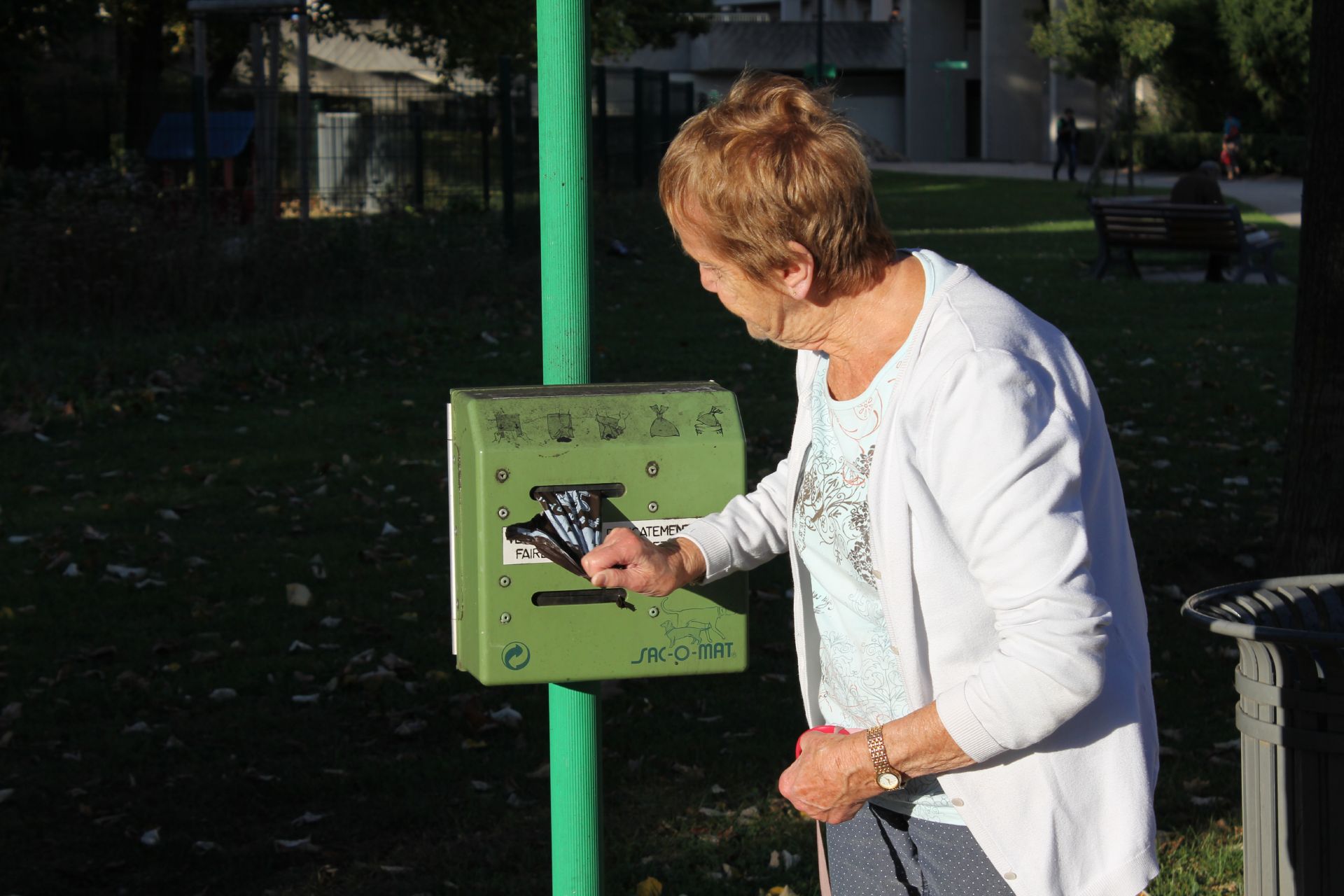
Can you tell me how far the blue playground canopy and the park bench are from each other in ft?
33.8

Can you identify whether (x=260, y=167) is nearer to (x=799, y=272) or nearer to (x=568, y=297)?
(x=568, y=297)

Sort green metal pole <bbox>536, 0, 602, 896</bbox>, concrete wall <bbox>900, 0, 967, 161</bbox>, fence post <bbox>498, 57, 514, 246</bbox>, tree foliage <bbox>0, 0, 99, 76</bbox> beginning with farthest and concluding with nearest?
1. concrete wall <bbox>900, 0, 967, 161</bbox>
2. tree foliage <bbox>0, 0, 99, 76</bbox>
3. fence post <bbox>498, 57, 514, 246</bbox>
4. green metal pole <bbox>536, 0, 602, 896</bbox>

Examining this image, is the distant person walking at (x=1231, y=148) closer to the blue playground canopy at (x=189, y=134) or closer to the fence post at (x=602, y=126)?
the fence post at (x=602, y=126)

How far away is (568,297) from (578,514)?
1.32 feet

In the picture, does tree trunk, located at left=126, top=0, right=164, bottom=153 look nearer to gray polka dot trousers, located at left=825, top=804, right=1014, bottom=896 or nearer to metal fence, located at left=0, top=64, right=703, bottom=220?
metal fence, located at left=0, top=64, right=703, bottom=220

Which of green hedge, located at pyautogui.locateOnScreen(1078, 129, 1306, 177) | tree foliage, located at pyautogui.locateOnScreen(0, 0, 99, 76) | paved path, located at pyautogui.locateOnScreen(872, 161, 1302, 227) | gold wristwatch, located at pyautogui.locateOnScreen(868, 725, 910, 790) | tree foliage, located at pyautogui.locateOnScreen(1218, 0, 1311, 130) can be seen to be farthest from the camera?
green hedge, located at pyautogui.locateOnScreen(1078, 129, 1306, 177)

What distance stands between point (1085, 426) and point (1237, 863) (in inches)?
99.5

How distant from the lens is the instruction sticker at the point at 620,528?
7.48 feet

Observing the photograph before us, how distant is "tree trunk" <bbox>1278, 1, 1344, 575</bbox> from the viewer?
512cm

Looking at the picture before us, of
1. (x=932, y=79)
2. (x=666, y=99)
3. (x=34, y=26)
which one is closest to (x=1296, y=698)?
(x=34, y=26)

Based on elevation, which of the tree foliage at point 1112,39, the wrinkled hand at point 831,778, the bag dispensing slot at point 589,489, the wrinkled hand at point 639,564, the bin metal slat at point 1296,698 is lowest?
the bin metal slat at point 1296,698

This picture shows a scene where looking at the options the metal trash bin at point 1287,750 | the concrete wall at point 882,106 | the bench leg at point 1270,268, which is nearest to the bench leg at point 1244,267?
the bench leg at point 1270,268

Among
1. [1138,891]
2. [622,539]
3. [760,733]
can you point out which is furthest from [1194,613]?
[760,733]

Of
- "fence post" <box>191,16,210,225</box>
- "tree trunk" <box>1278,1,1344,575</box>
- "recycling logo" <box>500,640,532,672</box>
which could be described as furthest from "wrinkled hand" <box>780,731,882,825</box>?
"fence post" <box>191,16,210,225</box>
